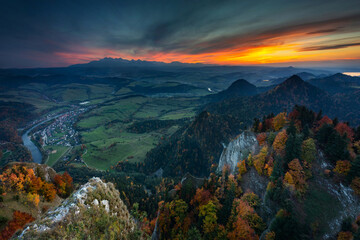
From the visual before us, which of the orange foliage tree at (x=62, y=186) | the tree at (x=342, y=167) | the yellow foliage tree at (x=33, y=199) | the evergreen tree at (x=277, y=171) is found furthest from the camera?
the orange foliage tree at (x=62, y=186)

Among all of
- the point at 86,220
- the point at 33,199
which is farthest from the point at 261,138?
the point at 33,199

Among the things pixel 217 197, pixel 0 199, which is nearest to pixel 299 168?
pixel 217 197

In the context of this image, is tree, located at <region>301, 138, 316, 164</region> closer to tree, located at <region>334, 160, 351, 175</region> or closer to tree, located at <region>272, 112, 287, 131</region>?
tree, located at <region>334, 160, 351, 175</region>

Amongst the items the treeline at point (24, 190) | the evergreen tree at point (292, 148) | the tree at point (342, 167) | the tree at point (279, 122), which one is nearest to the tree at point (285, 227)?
the evergreen tree at point (292, 148)

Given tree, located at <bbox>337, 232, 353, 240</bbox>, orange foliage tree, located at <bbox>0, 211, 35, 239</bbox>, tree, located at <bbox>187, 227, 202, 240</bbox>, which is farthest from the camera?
tree, located at <bbox>187, 227, 202, 240</bbox>

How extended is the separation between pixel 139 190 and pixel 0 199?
295 ft

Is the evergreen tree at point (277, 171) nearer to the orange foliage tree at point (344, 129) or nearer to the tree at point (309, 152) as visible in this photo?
the tree at point (309, 152)

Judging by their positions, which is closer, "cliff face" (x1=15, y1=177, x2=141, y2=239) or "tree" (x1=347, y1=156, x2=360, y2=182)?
"cliff face" (x1=15, y1=177, x2=141, y2=239)

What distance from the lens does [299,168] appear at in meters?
43.3

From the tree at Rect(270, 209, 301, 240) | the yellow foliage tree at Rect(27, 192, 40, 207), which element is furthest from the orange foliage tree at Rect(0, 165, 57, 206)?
the tree at Rect(270, 209, 301, 240)

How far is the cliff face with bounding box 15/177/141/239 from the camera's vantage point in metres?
15.3

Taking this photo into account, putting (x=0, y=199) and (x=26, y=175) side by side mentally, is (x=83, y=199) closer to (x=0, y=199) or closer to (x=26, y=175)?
(x=0, y=199)

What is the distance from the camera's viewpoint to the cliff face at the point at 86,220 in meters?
15.3

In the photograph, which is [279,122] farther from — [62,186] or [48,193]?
[62,186]
